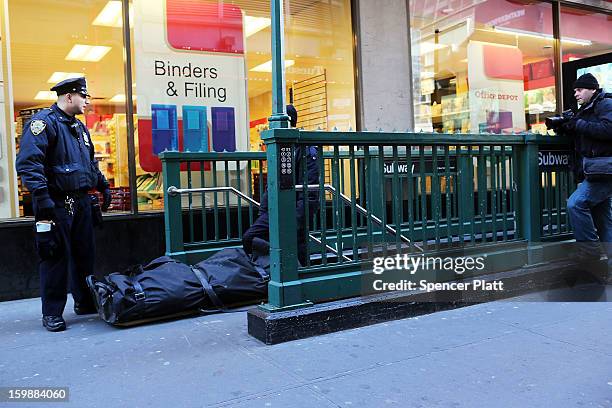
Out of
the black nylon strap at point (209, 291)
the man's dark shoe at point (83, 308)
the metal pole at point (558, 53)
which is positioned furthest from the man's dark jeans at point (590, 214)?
the metal pole at point (558, 53)

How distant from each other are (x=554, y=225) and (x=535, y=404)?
11.7ft

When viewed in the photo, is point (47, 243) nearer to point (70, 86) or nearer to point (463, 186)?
point (70, 86)

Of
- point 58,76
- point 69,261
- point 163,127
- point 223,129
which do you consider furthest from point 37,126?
point 223,129

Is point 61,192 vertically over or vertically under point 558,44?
under

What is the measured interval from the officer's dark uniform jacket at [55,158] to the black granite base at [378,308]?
1.95 m

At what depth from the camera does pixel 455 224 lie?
598 cm

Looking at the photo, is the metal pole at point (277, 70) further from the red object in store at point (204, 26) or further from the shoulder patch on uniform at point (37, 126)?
the red object in store at point (204, 26)

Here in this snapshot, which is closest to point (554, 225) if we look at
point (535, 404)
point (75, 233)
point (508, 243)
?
point (508, 243)

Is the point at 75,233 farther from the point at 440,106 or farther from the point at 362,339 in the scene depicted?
the point at 440,106

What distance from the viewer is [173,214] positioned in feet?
19.2

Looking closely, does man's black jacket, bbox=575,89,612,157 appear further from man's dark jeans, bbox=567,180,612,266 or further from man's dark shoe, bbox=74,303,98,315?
man's dark shoe, bbox=74,303,98,315

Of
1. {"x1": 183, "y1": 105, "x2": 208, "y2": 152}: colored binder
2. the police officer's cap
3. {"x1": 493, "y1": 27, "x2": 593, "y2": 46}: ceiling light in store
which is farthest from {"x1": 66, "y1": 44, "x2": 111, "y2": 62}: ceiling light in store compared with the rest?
{"x1": 493, "y1": 27, "x2": 593, "y2": 46}: ceiling light in store

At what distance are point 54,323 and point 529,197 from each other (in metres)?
4.52

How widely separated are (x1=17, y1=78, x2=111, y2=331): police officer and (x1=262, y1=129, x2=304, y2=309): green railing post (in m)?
1.82
